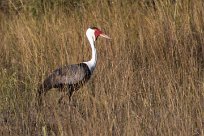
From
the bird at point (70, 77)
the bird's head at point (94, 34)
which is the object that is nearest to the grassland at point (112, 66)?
the bird at point (70, 77)

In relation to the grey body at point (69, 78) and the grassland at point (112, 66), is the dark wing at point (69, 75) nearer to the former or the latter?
the grey body at point (69, 78)

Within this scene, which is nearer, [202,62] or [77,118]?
[77,118]

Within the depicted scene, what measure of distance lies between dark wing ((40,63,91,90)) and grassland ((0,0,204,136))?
118 millimetres

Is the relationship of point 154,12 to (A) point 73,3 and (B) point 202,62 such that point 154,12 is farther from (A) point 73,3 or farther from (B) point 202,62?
(A) point 73,3

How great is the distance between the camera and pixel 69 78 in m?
6.64

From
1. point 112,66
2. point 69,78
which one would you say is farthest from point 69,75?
point 112,66

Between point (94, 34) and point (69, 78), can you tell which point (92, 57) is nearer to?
point (94, 34)

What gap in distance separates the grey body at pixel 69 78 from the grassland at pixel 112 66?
10cm

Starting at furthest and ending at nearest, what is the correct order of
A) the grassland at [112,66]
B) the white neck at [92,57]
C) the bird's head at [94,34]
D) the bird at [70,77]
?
1. the bird's head at [94,34]
2. the white neck at [92,57]
3. the bird at [70,77]
4. the grassland at [112,66]

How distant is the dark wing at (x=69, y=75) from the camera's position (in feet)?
21.1

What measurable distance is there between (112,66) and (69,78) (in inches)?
17.6

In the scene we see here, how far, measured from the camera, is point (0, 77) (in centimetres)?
617

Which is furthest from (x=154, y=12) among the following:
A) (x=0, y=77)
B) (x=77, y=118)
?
(x=77, y=118)

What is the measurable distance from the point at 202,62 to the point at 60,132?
269 centimetres
